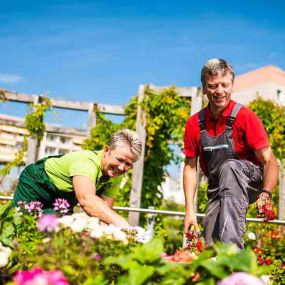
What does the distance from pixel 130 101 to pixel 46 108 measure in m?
1.58

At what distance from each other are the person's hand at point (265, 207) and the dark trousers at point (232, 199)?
8 centimetres

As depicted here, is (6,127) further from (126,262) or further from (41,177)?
(126,262)

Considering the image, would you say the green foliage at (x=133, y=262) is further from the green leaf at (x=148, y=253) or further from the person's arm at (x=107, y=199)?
the person's arm at (x=107, y=199)

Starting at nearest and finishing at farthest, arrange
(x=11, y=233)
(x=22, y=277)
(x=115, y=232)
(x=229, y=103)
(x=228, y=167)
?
(x=22, y=277), (x=115, y=232), (x=11, y=233), (x=228, y=167), (x=229, y=103)

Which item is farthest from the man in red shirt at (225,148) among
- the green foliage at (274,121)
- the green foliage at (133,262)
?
the green foliage at (274,121)

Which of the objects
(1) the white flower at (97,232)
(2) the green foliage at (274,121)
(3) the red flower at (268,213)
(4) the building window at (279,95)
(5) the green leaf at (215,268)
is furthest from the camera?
(4) the building window at (279,95)

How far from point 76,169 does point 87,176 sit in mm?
91

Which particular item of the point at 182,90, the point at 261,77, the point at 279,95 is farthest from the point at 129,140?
the point at 261,77

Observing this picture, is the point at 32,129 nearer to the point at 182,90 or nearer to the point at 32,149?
the point at 32,149

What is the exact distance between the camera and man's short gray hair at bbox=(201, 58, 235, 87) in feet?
9.93

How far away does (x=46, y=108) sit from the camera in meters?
8.20

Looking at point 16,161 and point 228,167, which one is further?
point 16,161

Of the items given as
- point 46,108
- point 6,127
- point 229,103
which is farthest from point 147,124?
point 229,103

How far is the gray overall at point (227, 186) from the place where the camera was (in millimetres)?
2504
